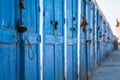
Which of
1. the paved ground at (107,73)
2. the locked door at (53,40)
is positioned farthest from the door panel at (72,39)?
the paved ground at (107,73)

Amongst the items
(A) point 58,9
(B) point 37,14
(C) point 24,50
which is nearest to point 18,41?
(C) point 24,50

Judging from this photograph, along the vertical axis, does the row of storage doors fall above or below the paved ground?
above

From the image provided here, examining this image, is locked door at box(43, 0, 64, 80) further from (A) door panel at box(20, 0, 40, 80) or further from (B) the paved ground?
(B) the paved ground

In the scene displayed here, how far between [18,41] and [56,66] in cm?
229

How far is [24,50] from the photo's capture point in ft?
12.8

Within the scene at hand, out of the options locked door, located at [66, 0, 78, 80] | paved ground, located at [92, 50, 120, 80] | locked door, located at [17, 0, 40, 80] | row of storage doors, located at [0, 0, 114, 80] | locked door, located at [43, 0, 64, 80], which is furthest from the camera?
paved ground, located at [92, 50, 120, 80]

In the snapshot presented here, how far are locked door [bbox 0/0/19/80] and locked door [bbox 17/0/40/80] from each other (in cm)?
17

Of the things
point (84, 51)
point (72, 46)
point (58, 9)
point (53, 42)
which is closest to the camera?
point (53, 42)

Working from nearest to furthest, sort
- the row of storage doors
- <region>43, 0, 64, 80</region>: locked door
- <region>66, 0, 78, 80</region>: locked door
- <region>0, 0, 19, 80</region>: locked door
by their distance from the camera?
<region>0, 0, 19, 80</region>: locked door < the row of storage doors < <region>43, 0, 64, 80</region>: locked door < <region>66, 0, 78, 80</region>: locked door

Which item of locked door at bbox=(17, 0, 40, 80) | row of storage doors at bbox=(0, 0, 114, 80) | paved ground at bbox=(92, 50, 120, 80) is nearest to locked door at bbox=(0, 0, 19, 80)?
row of storage doors at bbox=(0, 0, 114, 80)

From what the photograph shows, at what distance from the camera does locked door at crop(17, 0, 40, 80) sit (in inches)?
152

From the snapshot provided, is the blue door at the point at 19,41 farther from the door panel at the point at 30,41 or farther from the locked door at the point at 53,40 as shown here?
the locked door at the point at 53,40

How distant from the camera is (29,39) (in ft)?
13.9

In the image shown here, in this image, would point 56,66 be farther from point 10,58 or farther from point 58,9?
point 10,58
